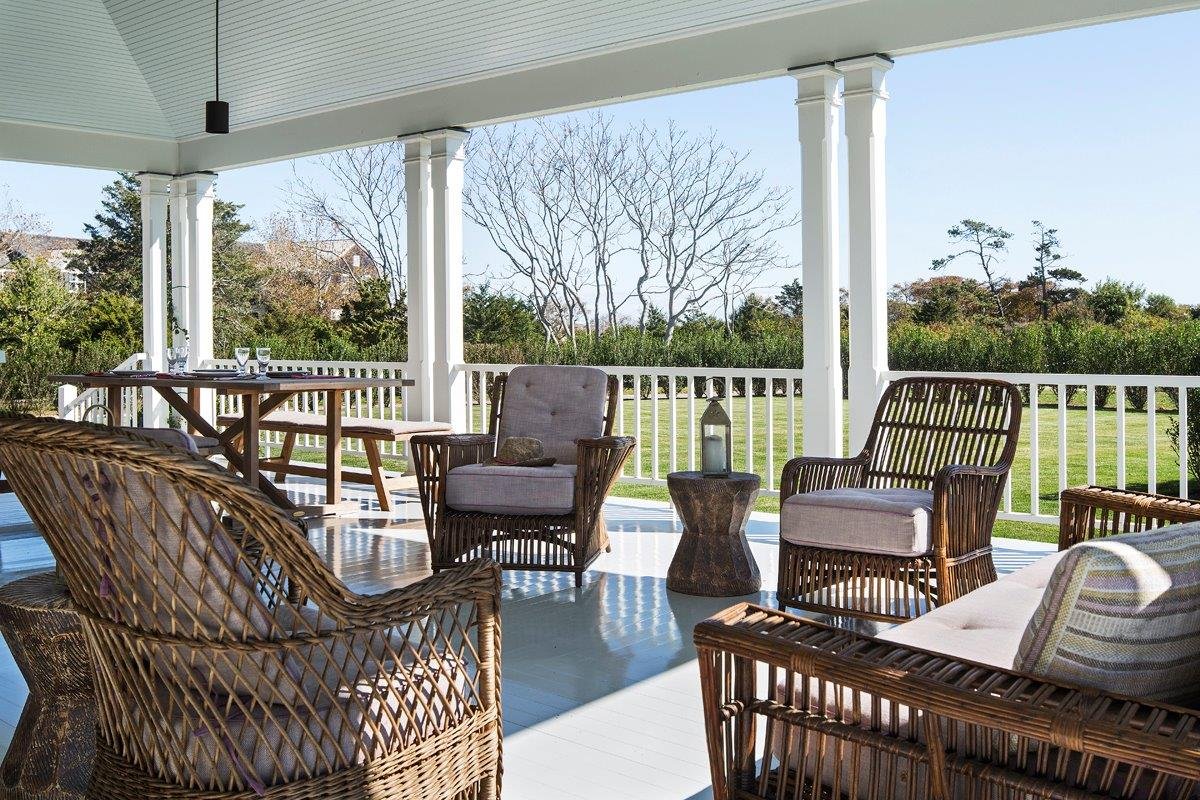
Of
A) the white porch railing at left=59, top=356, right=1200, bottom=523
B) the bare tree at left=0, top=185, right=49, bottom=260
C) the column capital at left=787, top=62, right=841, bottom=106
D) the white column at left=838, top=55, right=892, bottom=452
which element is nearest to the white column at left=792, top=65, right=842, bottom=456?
the column capital at left=787, top=62, right=841, bottom=106

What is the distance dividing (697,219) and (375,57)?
6.61 m

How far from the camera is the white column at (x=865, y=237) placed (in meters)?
5.66

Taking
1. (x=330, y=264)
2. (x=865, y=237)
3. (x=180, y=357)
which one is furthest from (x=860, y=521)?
(x=330, y=264)

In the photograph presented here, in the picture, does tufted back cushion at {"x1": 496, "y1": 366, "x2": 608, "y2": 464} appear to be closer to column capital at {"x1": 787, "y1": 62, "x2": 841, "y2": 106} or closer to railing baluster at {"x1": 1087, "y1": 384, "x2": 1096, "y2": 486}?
column capital at {"x1": 787, "y1": 62, "x2": 841, "y2": 106}

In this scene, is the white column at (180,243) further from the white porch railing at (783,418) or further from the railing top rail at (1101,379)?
the railing top rail at (1101,379)

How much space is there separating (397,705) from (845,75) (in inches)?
186

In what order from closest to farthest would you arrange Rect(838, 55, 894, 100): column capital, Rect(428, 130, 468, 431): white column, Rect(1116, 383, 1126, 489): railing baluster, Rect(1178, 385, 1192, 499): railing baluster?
Rect(1178, 385, 1192, 499): railing baluster → Rect(1116, 383, 1126, 489): railing baluster → Rect(838, 55, 894, 100): column capital → Rect(428, 130, 468, 431): white column

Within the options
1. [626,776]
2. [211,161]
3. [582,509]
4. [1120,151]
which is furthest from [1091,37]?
[626,776]

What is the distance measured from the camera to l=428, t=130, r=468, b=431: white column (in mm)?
7712

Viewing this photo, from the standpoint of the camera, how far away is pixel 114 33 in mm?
8977

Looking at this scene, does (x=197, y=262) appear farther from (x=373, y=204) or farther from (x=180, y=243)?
(x=373, y=204)

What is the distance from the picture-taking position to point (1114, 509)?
2.74m


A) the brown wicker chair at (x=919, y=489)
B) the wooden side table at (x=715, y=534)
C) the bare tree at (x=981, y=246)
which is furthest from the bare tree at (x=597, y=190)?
the brown wicker chair at (x=919, y=489)

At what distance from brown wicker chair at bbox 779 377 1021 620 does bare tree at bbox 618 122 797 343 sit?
9.22 meters
